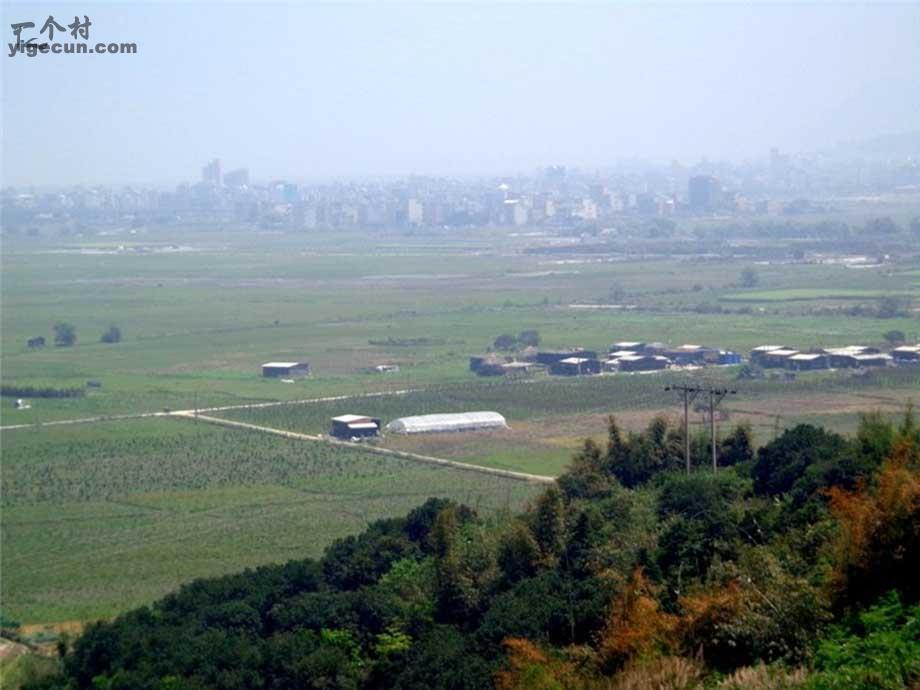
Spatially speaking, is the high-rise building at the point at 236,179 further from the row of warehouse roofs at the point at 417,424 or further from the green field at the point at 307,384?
the row of warehouse roofs at the point at 417,424

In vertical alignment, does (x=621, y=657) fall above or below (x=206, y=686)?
above

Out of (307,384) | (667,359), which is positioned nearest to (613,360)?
(667,359)

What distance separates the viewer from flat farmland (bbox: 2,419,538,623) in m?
12.2

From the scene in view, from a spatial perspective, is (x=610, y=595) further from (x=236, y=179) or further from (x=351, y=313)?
(x=236, y=179)

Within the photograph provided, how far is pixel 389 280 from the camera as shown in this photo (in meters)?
37.9

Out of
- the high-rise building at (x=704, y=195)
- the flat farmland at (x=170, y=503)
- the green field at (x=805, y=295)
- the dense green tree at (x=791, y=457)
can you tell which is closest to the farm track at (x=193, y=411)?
the flat farmland at (x=170, y=503)

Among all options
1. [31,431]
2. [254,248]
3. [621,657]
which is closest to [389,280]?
[254,248]

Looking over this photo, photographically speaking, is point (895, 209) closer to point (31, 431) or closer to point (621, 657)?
point (31, 431)

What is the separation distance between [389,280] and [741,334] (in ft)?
48.0

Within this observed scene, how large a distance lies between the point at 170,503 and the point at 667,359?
9.32m

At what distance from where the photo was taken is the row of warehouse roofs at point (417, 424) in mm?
17547

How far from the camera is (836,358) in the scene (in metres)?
20.5

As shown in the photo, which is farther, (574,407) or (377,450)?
(574,407)

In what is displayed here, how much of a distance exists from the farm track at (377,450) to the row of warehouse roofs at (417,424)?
25 cm
